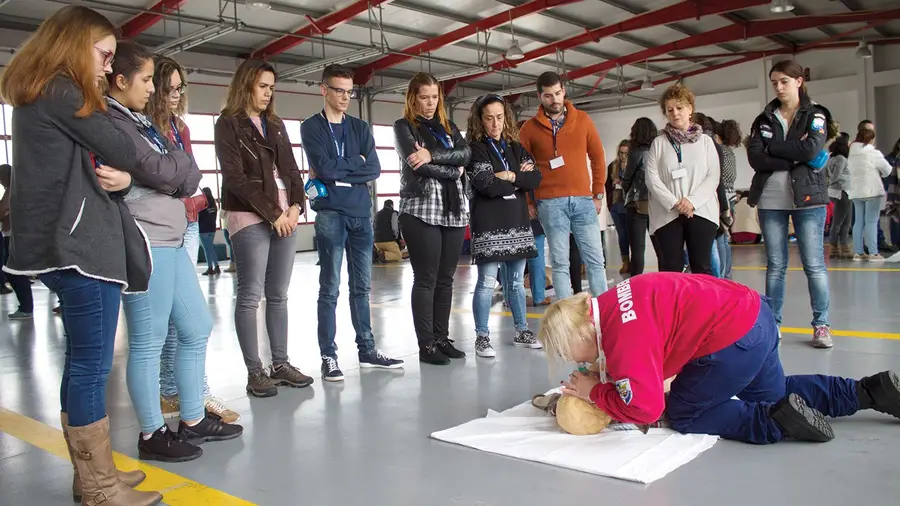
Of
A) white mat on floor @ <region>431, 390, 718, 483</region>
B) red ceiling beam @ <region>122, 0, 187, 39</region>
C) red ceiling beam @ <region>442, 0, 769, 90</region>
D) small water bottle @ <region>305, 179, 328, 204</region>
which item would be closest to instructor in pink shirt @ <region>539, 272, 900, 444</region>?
white mat on floor @ <region>431, 390, 718, 483</region>

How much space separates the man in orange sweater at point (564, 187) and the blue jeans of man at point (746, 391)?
1.79m

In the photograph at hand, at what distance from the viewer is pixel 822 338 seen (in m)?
3.84

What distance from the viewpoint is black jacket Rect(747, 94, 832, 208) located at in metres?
3.82

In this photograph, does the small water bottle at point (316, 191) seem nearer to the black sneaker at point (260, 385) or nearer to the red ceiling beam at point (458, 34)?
the black sneaker at point (260, 385)

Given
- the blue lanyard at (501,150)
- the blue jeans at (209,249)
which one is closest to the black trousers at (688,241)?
the blue lanyard at (501,150)

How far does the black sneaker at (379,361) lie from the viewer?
3.95 meters

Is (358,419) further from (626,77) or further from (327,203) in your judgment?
(626,77)

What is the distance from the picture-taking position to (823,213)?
3.91 meters

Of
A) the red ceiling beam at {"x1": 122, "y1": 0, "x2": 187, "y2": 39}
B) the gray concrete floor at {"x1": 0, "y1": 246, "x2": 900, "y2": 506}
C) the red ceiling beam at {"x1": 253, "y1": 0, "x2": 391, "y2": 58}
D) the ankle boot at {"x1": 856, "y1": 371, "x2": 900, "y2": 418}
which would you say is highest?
the red ceiling beam at {"x1": 253, "y1": 0, "x2": 391, "y2": 58}

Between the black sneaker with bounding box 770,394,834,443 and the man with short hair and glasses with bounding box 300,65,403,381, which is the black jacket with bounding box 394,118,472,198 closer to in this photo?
the man with short hair and glasses with bounding box 300,65,403,381

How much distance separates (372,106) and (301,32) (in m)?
4.72

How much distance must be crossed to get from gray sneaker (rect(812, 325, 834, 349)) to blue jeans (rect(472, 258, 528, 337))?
160cm

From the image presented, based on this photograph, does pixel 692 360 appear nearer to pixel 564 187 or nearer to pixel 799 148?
pixel 799 148

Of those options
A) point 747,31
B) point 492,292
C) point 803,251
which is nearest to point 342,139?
point 492,292
